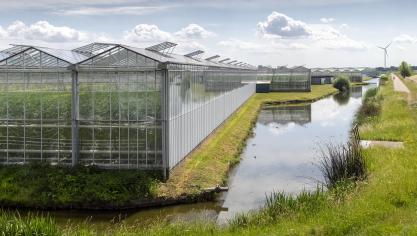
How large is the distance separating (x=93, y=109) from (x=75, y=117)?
744 mm

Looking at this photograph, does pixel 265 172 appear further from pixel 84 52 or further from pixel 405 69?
pixel 405 69

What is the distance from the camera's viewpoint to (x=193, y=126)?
80.7 feet

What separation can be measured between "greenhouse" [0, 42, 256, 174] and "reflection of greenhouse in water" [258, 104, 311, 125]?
75.5 feet

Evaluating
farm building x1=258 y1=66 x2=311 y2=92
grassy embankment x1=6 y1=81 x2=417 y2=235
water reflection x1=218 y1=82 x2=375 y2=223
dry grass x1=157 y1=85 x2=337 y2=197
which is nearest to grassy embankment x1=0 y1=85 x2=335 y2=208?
dry grass x1=157 y1=85 x2=337 y2=197

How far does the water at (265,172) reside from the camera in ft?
53.9

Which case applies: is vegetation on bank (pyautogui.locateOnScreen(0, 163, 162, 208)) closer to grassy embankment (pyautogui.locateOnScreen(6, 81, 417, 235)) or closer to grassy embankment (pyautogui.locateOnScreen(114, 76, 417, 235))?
grassy embankment (pyautogui.locateOnScreen(6, 81, 417, 235))

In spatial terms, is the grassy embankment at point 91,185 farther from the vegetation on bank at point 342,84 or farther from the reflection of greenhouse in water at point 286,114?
the vegetation on bank at point 342,84

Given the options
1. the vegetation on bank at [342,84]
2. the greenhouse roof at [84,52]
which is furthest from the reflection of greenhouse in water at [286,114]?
the vegetation on bank at [342,84]

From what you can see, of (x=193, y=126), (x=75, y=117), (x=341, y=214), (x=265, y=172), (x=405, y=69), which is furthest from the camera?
(x=405, y=69)

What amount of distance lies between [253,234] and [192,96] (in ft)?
43.0

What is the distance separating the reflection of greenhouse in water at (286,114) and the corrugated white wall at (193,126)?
18.9 feet

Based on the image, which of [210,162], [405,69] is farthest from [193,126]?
[405,69]

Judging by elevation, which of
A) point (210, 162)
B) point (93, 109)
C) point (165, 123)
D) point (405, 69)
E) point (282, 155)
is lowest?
point (282, 155)

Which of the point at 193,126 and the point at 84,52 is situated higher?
the point at 84,52
